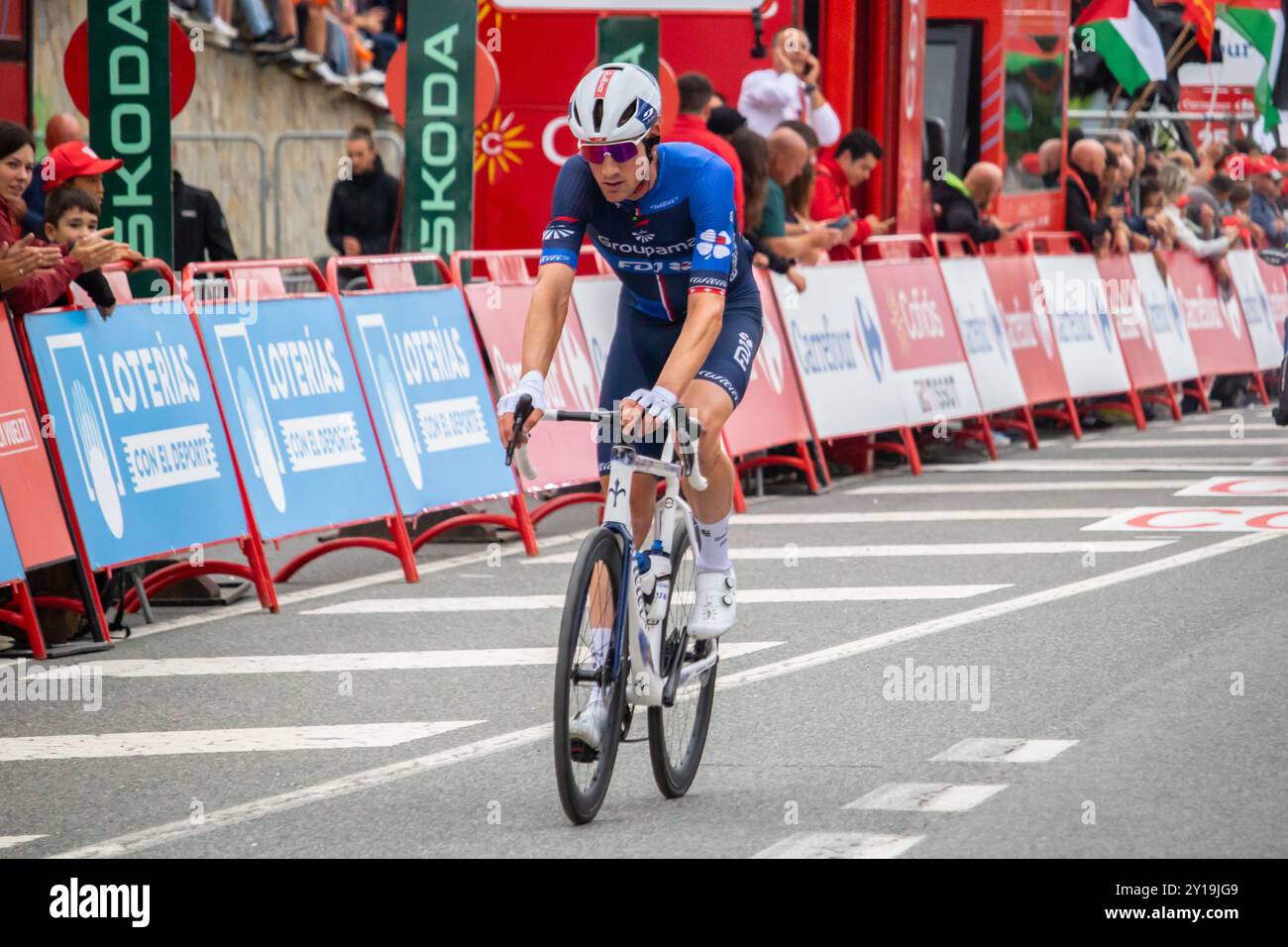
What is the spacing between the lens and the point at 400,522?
1138 cm

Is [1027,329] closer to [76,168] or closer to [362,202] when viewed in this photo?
[362,202]

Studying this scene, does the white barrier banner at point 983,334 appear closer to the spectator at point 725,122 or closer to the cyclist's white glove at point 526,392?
the spectator at point 725,122

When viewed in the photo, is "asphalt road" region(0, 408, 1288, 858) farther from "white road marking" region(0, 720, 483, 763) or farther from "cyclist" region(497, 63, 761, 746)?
"cyclist" region(497, 63, 761, 746)

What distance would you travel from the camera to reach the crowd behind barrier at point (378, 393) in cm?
962

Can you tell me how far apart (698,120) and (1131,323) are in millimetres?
7190

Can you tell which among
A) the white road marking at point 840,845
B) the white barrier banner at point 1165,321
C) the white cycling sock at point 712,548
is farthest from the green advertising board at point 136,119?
the white barrier banner at point 1165,321

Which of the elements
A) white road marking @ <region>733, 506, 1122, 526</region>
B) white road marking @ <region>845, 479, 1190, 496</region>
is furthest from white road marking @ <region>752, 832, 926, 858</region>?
white road marking @ <region>845, 479, 1190, 496</region>

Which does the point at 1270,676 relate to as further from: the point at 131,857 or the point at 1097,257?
the point at 1097,257

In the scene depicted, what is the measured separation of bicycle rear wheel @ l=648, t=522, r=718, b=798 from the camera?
6766 millimetres

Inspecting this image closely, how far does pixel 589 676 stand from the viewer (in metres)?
6.39

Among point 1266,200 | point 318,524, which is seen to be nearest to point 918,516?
point 318,524

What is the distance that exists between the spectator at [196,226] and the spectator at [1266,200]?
571 inches
